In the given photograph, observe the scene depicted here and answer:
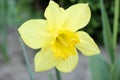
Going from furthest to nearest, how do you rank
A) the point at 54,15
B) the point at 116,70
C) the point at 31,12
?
the point at 31,12
the point at 116,70
the point at 54,15

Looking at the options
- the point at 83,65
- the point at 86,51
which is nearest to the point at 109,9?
the point at 83,65

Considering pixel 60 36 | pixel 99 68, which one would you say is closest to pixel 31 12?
pixel 99 68

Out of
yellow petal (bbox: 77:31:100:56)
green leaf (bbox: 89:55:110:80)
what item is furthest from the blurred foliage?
yellow petal (bbox: 77:31:100:56)

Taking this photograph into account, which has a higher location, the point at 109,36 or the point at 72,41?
the point at 72,41

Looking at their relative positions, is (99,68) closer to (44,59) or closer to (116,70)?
(116,70)

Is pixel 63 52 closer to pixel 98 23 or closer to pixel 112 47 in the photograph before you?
pixel 112 47
